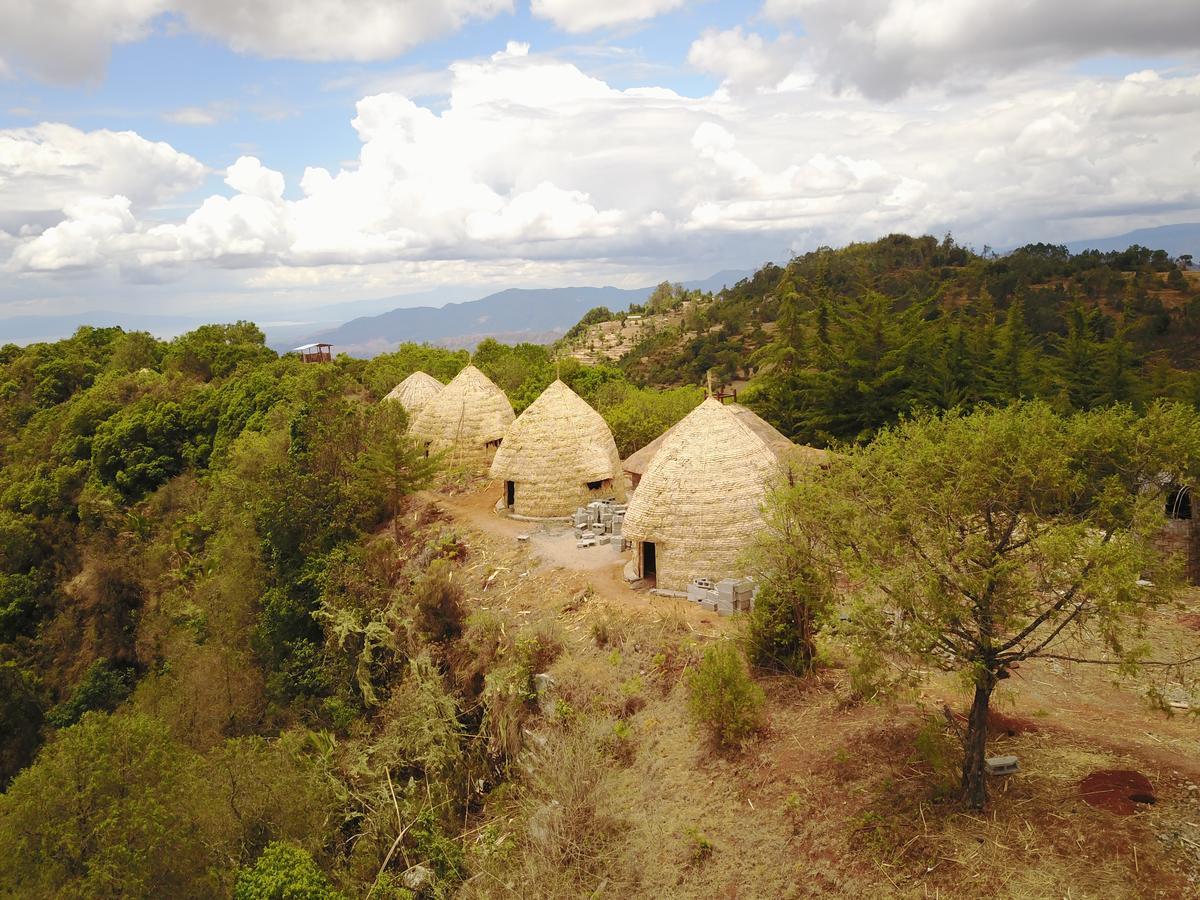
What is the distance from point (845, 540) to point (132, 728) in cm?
1122

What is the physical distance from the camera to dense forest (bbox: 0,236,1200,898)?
39.1 ft

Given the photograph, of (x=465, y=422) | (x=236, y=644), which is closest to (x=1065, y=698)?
(x=236, y=644)

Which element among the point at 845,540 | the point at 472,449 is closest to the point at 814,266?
the point at 472,449

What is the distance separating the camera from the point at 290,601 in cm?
2041

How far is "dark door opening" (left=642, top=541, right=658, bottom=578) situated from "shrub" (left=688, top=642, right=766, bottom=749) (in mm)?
6569

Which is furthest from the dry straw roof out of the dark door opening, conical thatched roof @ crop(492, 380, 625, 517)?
the dark door opening

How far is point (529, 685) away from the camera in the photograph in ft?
51.0

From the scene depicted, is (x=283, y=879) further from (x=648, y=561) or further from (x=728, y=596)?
(x=648, y=561)

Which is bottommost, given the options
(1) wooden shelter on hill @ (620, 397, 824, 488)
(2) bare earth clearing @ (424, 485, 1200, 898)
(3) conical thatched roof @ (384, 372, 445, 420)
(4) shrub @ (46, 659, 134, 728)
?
(4) shrub @ (46, 659, 134, 728)

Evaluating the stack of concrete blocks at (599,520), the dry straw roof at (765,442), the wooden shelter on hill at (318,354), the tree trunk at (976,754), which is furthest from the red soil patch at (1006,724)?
the wooden shelter on hill at (318,354)

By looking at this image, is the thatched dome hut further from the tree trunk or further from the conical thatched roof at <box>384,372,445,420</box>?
the conical thatched roof at <box>384,372,445,420</box>

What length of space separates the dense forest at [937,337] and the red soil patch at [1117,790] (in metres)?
12.0

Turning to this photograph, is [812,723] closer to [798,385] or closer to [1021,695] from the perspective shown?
[1021,695]

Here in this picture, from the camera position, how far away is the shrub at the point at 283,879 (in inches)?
439
